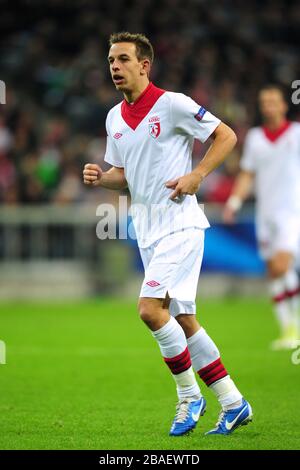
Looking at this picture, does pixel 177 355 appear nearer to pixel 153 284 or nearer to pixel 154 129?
pixel 153 284

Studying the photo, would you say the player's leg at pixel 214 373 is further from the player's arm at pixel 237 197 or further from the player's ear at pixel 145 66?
the player's arm at pixel 237 197

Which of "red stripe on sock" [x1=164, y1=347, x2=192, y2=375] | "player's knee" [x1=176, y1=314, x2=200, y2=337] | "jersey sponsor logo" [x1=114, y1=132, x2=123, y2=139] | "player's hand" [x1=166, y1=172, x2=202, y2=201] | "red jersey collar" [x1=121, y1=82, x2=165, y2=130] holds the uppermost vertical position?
"red jersey collar" [x1=121, y1=82, x2=165, y2=130]

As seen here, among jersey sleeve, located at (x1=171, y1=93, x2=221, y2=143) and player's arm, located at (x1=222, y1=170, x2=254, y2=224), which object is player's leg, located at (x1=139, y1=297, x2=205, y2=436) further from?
player's arm, located at (x1=222, y1=170, x2=254, y2=224)

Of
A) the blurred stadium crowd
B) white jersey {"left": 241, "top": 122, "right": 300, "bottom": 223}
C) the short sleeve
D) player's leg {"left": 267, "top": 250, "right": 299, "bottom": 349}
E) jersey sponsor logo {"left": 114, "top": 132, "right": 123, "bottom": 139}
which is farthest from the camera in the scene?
the blurred stadium crowd

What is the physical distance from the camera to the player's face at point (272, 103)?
11.8 meters

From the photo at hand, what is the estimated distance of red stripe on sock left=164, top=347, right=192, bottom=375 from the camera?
6.53 meters

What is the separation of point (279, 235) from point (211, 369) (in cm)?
586

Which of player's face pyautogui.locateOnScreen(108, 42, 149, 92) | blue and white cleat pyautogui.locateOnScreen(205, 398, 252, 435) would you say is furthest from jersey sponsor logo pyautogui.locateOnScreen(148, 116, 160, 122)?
blue and white cleat pyautogui.locateOnScreen(205, 398, 252, 435)

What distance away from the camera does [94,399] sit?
816 centimetres

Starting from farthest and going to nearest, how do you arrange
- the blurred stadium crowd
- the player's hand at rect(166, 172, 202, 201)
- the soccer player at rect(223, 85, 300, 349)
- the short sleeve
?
the blurred stadium crowd
the short sleeve
the soccer player at rect(223, 85, 300, 349)
the player's hand at rect(166, 172, 202, 201)

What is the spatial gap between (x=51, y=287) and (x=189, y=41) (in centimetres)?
773

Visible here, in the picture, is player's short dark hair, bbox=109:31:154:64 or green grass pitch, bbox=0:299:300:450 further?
player's short dark hair, bbox=109:31:154:64

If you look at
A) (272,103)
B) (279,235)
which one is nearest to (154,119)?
(272,103)

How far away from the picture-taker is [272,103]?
11.9 metres
